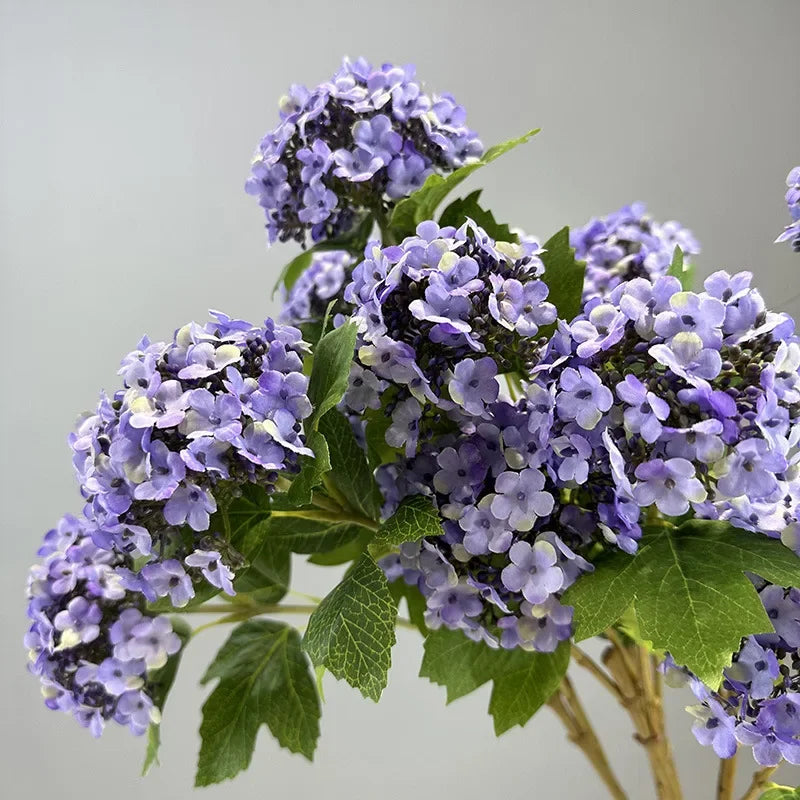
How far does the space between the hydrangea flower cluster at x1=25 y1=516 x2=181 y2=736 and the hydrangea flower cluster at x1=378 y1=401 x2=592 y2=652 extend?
0.63ft

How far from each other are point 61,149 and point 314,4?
46cm

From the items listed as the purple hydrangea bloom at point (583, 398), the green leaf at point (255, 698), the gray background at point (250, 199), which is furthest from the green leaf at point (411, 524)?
the gray background at point (250, 199)

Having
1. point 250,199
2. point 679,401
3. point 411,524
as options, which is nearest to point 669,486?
point 679,401

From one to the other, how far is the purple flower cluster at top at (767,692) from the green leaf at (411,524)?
187 millimetres

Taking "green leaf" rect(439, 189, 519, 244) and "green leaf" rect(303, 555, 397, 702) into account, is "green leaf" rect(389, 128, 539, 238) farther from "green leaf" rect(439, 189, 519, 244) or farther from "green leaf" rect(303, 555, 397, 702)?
"green leaf" rect(303, 555, 397, 702)

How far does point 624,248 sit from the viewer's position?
0.82m

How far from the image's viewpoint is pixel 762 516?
52cm

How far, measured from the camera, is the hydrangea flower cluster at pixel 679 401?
0.47 metres

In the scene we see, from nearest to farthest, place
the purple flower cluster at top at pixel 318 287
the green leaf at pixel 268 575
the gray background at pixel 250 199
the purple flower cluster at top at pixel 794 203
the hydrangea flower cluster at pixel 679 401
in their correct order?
the hydrangea flower cluster at pixel 679 401 → the purple flower cluster at top at pixel 794 203 → the green leaf at pixel 268 575 → the purple flower cluster at top at pixel 318 287 → the gray background at pixel 250 199

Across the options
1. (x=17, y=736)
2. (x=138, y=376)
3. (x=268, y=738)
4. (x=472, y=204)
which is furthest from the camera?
(x=268, y=738)

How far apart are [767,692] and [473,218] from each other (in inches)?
14.9

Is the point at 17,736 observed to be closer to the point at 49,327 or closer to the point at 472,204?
the point at 49,327

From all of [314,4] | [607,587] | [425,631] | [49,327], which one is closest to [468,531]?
[607,587]

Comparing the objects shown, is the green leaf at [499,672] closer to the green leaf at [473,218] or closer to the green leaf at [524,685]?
the green leaf at [524,685]
